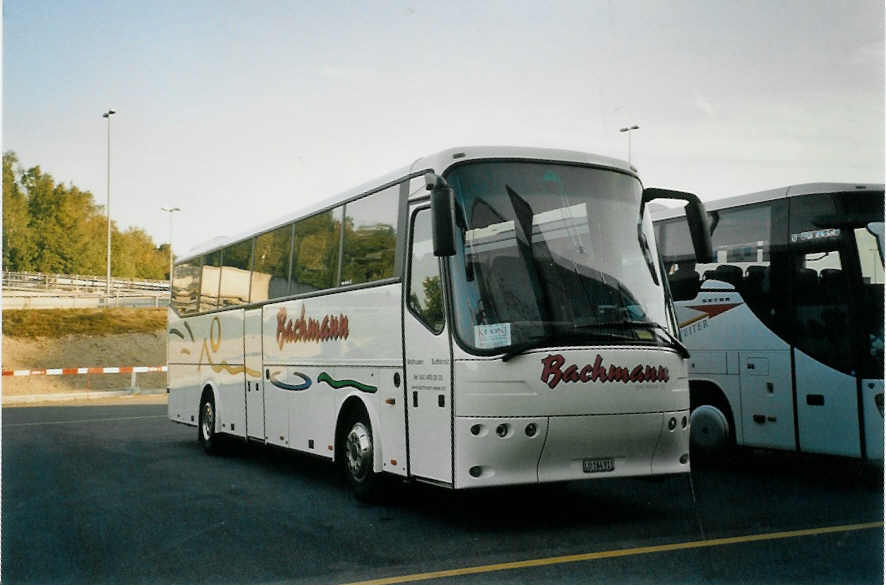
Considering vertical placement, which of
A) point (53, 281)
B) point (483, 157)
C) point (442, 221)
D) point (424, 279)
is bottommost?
point (424, 279)

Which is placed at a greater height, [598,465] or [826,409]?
[826,409]

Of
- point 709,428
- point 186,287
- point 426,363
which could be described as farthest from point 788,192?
point 186,287

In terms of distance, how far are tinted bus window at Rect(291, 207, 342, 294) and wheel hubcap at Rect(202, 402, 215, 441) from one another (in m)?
4.15

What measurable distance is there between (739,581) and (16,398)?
29246 millimetres

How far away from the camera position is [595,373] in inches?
339

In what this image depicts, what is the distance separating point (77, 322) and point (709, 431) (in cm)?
Result: 4254

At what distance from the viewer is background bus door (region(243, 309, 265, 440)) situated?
13.8 meters

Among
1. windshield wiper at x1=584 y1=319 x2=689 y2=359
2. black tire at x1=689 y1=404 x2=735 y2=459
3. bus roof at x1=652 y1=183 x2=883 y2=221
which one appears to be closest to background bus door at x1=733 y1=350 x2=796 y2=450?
black tire at x1=689 y1=404 x2=735 y2=459

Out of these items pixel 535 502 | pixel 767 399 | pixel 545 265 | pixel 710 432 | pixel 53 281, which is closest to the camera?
pixel 545 265

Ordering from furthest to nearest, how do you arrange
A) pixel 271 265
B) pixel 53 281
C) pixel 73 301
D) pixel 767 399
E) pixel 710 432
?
1. pixel 73 301
2. pixel 53 281
3. pixel 271 265
4. pixel 710 432
5. pixel 767 399

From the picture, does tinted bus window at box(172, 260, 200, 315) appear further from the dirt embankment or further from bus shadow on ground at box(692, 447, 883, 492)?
the dirt embankment

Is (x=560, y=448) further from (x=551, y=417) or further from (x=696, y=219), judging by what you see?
(x=696, y=219)

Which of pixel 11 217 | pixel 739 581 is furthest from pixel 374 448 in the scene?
pixel 11 217

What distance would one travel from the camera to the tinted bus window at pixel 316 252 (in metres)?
11.6
